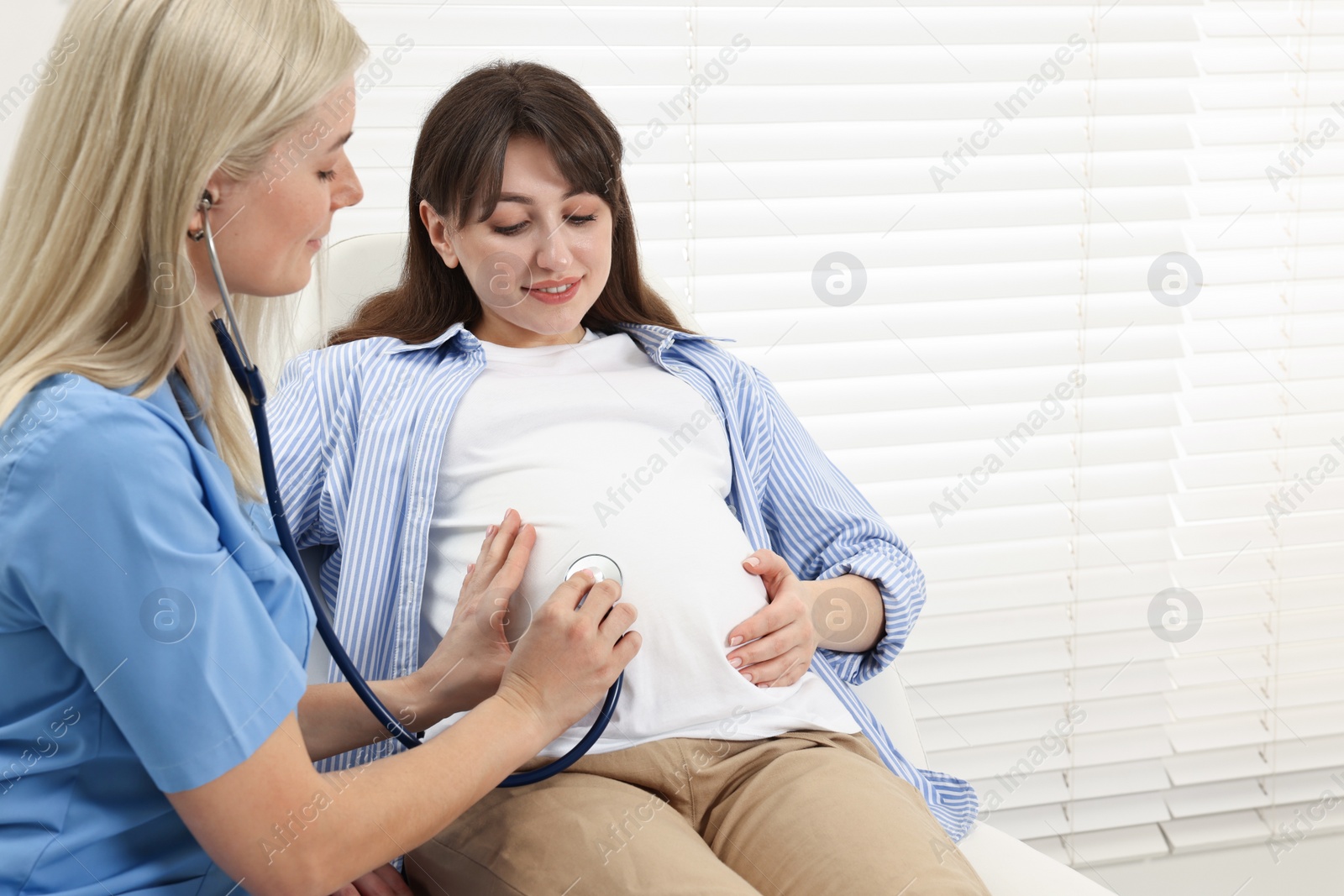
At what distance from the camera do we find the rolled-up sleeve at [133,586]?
67 cm

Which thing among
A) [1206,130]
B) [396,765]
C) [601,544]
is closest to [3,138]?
[601,544]

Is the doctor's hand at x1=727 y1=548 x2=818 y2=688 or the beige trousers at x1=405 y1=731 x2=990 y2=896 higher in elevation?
the doctor's hand at x1=727 y1=548 x2=818 y2=688

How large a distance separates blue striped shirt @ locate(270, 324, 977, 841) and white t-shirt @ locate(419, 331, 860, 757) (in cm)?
3

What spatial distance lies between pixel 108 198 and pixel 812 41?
4.15 feet

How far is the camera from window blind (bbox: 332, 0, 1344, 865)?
171 cm

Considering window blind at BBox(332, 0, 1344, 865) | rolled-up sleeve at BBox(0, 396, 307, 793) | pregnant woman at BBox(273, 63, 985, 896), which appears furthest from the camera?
window blind at BBox(332, 0, 1344, 865)

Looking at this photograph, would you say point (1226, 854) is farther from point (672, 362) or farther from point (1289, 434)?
point (672, 362)

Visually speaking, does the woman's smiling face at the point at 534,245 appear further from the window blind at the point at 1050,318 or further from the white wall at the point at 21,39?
the white wall at the point at 21,39

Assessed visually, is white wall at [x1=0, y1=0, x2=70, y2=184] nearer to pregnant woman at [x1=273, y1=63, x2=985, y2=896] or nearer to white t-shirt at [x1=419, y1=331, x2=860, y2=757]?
pregnant woman at [x1=273, y1=63, x2=985, y2=896]

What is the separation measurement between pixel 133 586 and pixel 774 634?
2.19 feet

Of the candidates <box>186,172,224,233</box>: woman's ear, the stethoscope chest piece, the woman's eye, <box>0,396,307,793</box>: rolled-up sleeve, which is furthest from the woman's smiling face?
<box>0,396,307,793</box>: rolled-up sleeve

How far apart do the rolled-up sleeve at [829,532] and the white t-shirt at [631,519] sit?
101mm

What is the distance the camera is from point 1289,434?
194 centimetres

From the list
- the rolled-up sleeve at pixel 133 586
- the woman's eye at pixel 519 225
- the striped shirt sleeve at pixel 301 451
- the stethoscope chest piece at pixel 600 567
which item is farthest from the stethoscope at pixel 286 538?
the woman's eye at pixel 519 225
